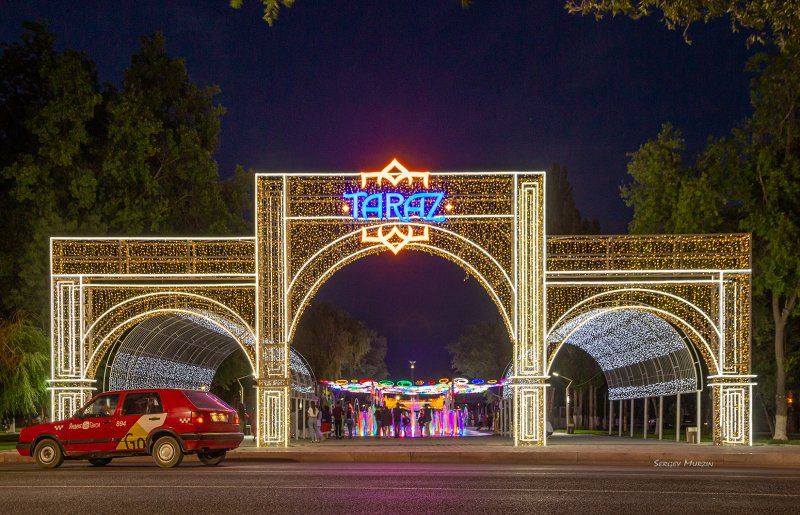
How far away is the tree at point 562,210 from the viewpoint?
174 ft

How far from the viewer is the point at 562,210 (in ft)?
175

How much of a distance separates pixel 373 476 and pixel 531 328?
1131cm

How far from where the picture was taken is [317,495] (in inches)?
520

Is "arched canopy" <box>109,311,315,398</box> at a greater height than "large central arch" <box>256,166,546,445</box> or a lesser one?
lesser

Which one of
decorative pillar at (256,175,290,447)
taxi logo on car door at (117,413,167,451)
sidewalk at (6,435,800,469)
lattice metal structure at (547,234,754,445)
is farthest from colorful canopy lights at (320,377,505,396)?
taxi logo on car door at (117,413,167,451)

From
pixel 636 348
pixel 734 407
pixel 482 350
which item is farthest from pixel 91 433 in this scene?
pixel 482 350

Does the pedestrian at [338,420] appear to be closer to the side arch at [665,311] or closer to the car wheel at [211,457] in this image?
the side arch at [665,311]

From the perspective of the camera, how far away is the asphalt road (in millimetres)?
11898

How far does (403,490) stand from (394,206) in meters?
14.2

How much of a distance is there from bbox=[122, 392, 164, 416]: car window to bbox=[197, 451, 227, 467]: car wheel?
1.36 m

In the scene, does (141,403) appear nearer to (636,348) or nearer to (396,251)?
(396,251)

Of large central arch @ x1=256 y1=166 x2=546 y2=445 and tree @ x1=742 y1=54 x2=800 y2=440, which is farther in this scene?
tree @ x1=742 y1=54 x2=800 y2=440

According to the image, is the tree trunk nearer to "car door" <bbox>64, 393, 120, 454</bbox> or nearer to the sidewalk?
the sidewalk

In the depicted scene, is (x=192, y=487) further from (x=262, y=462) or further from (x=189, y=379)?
(x=189, y=379)
